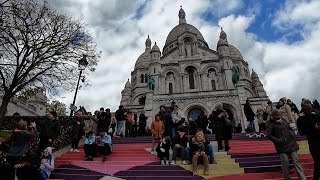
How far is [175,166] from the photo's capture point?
838 centimetres

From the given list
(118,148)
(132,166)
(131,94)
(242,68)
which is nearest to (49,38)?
(118,148)

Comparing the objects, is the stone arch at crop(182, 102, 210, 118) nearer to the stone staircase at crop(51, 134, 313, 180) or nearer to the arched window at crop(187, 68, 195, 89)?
the arched window at crop(187, 68, 195, 89)

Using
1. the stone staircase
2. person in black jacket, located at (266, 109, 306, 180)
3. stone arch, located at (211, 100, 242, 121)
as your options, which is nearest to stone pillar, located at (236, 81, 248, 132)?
stone arch, located at (211, 100, 242, 121)

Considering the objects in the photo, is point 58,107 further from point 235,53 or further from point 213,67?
point 235,53

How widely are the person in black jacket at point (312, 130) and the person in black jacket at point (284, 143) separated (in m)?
0.33

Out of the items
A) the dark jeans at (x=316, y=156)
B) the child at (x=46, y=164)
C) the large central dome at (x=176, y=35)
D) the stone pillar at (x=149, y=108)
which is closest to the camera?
the dark jeans at (x=316, y=156)

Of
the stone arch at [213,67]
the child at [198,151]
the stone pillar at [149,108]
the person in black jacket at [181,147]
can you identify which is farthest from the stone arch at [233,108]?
the child at [198,151]

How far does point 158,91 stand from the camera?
33812mm

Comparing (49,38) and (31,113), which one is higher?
(49,38)

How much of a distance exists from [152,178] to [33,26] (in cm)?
1270

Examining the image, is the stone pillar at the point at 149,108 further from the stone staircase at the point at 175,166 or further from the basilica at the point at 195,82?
the stone staircase at the point at 175,166

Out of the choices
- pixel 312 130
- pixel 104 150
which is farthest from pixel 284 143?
pixel 104 150

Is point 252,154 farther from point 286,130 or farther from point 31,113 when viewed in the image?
point 31,113

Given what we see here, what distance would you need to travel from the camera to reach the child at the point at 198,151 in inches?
302
